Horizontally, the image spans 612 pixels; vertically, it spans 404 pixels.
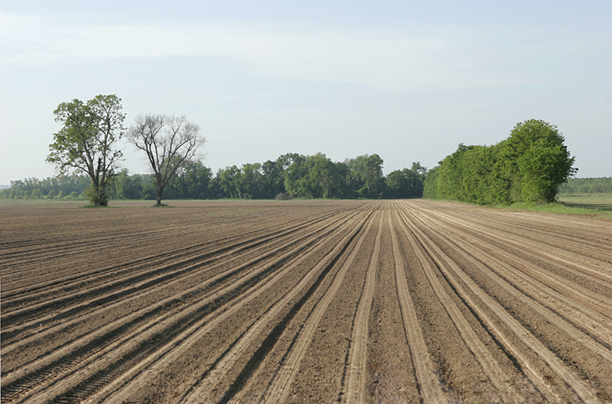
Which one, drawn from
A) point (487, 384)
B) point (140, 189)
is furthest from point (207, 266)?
point (140, 189)

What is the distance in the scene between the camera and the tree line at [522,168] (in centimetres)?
3039

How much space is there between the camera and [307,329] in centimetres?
491

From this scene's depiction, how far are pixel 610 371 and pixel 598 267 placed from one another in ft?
20.5

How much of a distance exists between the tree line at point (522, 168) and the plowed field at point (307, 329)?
23583 millimetres

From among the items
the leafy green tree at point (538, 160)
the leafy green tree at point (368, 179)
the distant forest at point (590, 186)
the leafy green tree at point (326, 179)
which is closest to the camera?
the leafy green tree at point (538, 160)

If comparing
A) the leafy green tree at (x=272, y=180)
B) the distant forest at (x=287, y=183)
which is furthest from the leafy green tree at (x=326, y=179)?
the leafy green tree at (x=272, y=180)

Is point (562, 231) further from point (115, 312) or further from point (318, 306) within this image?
point (115, 312)

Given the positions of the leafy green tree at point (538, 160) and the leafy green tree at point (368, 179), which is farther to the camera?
the leafy green tree at point (368, 179)

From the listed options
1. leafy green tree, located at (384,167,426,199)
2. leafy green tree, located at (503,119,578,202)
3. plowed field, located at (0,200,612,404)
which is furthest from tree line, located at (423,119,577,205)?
leafy green tree, located at (384,167,426,199)

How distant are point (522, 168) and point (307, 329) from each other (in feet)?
108

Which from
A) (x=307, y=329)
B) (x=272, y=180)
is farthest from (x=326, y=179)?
(x=307, y=329)

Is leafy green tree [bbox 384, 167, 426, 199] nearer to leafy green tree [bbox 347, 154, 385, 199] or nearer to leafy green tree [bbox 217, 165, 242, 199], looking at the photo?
leafy green tree [bbox 347, 154, 385, 199]

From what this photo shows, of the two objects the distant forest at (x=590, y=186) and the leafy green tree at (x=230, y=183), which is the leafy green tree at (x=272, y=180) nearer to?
the leafy green tree at (x=230, y=183)

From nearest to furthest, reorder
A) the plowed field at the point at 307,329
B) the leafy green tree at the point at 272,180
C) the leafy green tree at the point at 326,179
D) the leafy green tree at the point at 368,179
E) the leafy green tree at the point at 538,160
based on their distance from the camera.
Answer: the plowed field at the point at 307,329 → the leafy green tree at the point at 538,160 → the leafy green tree at the point at 326,179 → the leafy green tree at the point at 368,179 → the leafy green tree at the point at 272,180
